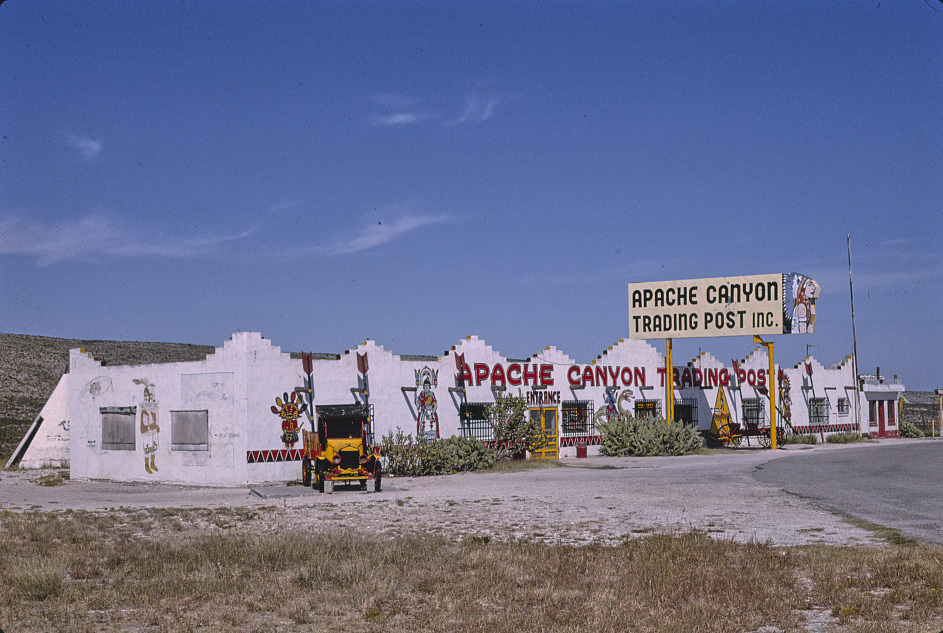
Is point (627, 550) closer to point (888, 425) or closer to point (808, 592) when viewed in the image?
point (808, 592)

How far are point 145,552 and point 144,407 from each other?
18.0 m

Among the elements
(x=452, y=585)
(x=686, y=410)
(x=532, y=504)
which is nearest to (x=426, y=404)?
(x=532, y=504)

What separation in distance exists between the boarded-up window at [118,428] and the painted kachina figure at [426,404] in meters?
10.2

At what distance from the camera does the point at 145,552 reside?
13352 millimetres

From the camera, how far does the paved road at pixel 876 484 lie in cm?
1659

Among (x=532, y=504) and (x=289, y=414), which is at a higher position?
(x=289, y=414)

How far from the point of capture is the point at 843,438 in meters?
50.0

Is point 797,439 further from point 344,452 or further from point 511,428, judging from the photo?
point 344,452

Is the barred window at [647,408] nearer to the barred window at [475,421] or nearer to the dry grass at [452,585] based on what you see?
the barred window at [475,421]

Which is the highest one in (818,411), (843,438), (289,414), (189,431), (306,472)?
(289,414)

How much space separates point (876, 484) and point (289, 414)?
17.7 meters

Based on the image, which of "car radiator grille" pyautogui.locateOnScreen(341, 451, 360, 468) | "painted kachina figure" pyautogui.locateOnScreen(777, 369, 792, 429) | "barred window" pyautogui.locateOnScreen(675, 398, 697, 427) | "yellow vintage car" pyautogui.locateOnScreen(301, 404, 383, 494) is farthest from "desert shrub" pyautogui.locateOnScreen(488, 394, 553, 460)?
"painted kachina figure" pyautogui.locateOnScreen(777, 369, 792, 429)

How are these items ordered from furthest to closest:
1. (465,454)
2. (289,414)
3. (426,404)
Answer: (426,404) → (465,454) → (289,414)

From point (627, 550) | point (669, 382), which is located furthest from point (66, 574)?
point (669, 382)
